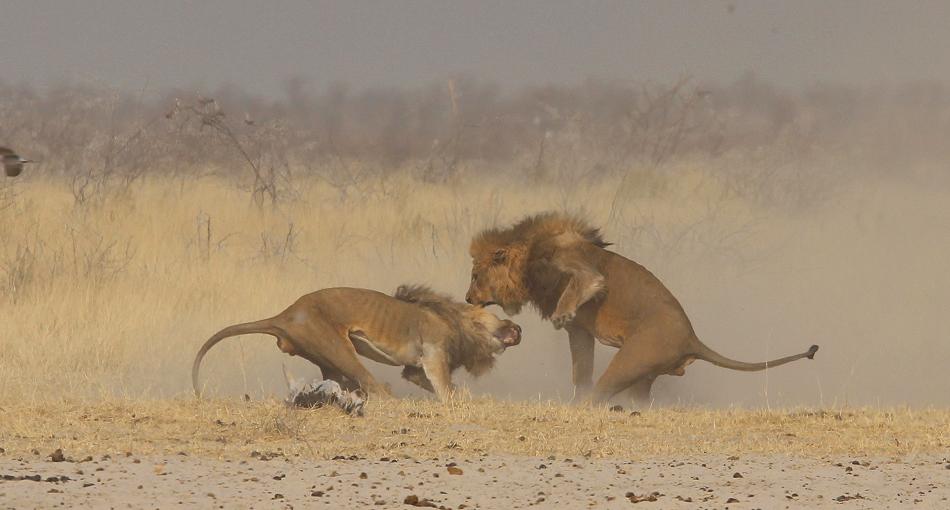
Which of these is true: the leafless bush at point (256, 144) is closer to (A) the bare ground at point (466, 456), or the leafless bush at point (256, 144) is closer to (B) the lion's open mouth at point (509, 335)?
(B) the lion's open mouth at point (509, 335)

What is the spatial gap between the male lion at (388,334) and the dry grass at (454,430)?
42cm

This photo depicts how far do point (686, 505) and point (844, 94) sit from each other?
122ft

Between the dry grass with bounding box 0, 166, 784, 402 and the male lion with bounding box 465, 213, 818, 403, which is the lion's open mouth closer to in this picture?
the male lion with bounding box 465, 213, 818, 403

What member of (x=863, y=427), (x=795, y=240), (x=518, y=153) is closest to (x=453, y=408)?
(x=863, y=427)

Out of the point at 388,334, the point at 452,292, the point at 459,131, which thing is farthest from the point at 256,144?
the point at 388,334

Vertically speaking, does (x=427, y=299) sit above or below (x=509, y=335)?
above

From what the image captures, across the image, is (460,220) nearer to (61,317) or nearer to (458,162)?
(61,317)

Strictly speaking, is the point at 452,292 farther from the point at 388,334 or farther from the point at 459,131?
the point at 459,131

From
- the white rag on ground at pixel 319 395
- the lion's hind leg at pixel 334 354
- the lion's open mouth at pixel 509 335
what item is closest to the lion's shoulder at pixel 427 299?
the lion's open mouth at pixel 509 335

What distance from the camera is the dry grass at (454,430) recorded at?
9.30 m

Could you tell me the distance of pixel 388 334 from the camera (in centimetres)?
1182

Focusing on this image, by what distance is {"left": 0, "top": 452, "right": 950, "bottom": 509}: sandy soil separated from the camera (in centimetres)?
771

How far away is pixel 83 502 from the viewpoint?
752 cm

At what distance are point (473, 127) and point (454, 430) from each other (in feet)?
91.6
